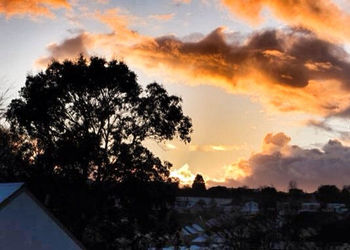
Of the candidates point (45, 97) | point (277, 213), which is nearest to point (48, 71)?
point (45, 97)

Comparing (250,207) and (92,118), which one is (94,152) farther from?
(250,207)

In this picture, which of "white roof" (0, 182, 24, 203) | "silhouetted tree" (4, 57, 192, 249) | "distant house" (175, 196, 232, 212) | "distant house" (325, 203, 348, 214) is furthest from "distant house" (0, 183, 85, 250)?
"distant house" (325, 203, 348, 214)

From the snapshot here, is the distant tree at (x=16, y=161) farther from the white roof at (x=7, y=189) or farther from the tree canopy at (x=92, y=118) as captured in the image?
the white roof at (x=7, y=189)

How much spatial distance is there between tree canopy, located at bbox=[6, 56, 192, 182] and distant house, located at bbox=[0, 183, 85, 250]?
35.4 feet

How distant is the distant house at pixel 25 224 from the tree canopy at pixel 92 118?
35.4 ft

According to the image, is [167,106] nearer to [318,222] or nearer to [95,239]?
[95,239]

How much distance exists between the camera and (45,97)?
93.7 ft

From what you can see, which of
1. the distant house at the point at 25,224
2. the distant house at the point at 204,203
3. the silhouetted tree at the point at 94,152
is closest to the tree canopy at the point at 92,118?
the silhouetted tree at the point at 94,152

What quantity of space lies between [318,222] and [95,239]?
Result: 4284 cm

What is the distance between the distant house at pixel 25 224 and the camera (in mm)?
14641

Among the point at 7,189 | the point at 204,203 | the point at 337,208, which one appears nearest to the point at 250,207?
the point at 204,203

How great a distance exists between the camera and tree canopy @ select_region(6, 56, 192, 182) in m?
27.5

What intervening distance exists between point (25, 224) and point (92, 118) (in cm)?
1422

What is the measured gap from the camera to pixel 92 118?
29.0m
